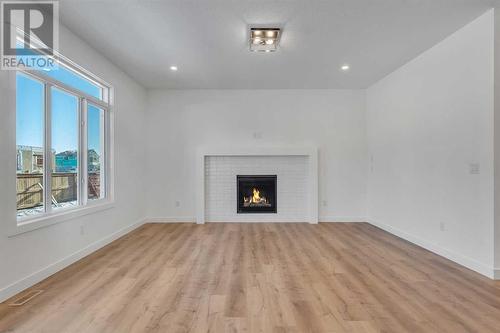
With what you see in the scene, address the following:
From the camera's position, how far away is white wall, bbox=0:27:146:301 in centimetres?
223

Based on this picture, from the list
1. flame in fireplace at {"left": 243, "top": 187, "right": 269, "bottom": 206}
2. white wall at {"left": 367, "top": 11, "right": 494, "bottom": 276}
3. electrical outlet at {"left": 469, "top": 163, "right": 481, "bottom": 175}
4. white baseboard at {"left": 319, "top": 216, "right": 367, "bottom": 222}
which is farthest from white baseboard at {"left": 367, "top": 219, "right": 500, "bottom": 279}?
flame in fireplace at {"left": 243, "top": 187, "right": 269, "bottom": 206}

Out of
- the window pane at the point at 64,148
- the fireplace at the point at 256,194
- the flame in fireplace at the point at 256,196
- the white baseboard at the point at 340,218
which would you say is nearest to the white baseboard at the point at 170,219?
the fireplace at the point at 256,194

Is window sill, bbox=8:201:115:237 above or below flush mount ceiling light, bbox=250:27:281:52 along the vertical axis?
below

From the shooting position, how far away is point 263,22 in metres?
2.85

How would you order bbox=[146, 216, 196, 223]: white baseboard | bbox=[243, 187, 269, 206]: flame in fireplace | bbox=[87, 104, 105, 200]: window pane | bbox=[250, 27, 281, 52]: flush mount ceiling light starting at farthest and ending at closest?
bbox=[243, 187, 269, 206]: flame in fireplace → bbox=[146, 216, 196, 223]: white baseboard → bbox=[87, 104, 105, 200]: window pane → bbox=[250, 27, 281, 52]: flush mount ceiling light

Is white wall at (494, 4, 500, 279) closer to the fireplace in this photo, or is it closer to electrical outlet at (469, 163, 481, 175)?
electrical outlet at (469, 163, 481, 175)

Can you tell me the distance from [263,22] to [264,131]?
2.70 meters

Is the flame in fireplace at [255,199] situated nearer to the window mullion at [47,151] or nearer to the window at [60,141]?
the window at [60,141]

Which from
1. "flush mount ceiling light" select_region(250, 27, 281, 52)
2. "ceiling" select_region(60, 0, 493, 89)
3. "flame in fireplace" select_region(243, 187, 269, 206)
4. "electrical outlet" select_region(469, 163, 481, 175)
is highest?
"ceiling" select_region(60, 0, 493, 89)

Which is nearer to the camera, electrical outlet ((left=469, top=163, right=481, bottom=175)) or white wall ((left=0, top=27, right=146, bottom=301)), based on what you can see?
white wall ((left=0, top=27, right=146, bottom=301))

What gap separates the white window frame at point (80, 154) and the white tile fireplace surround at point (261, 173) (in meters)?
1.84

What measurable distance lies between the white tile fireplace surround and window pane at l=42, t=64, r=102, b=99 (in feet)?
7.34

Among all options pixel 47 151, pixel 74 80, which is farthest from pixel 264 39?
pixel 47 151
